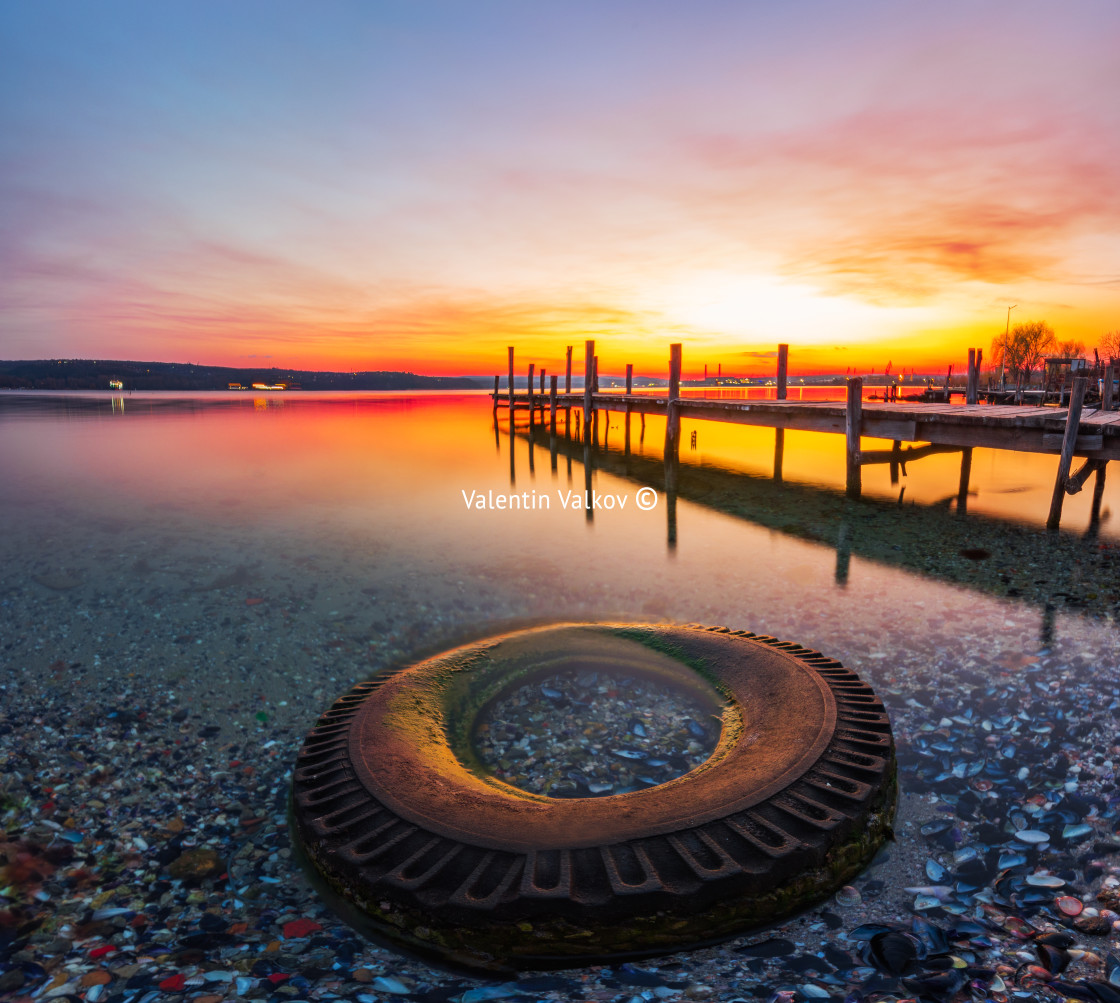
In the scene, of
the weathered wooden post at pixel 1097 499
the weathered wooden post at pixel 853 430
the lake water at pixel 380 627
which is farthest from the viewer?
the weathered wooden post at pixel 853 430

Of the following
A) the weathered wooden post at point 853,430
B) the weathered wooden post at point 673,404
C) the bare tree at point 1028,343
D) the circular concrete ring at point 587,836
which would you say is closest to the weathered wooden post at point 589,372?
the weathered wooden post at point 673,404

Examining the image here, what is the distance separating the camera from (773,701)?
14.0ft

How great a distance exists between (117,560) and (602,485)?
1222cm

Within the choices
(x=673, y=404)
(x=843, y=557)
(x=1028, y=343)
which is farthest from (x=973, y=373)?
(x=1028, y=343)

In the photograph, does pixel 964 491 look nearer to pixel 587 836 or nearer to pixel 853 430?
pixel 853 430

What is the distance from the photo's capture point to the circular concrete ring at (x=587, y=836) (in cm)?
250

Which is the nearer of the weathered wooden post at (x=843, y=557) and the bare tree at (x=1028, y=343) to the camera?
the weathered wooden post at (x=843, y=557)

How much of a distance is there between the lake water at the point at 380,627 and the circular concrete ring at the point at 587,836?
0.20m

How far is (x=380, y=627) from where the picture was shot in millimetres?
6812

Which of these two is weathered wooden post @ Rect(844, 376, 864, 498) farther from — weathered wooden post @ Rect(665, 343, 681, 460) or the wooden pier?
weathered wooden post @ Rect(665, 343, 681, 460)

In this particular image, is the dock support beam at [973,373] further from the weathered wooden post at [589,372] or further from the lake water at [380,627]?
the weathered wooden post at [589,372]

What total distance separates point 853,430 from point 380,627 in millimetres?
11410

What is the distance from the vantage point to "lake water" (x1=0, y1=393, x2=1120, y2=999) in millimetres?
3148

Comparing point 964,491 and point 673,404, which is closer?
point 964,491
